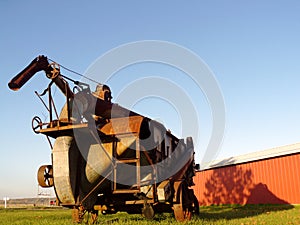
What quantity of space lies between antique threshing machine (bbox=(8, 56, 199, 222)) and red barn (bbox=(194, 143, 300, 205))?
1599 centimetres

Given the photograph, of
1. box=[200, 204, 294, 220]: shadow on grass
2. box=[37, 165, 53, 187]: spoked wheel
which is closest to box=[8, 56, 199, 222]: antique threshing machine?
box=[37, 165, 53, 187]: spoked wheel

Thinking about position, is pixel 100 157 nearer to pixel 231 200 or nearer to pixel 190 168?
pixel 190 168

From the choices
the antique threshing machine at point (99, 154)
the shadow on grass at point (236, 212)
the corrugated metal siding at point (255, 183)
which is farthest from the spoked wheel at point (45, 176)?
the corrugated metal siding at point (255, 183)

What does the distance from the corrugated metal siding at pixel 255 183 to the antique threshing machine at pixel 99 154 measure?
15.9 metres

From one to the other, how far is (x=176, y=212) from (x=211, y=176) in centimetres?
2162

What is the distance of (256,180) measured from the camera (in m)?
28.1

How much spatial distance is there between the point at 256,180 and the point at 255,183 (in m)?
0.25

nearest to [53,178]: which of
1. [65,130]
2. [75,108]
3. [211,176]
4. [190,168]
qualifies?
[65,130]

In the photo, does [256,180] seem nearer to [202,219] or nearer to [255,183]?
[255,183]

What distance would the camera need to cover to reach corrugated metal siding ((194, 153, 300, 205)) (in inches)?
1003

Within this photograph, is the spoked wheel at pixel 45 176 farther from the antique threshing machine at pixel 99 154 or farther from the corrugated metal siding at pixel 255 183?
the corrugated metal siding at pixel 255 183

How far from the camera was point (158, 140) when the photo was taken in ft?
40.0

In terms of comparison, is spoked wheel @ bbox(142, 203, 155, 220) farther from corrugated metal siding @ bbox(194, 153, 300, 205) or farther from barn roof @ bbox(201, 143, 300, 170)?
barn roof @ bbox(201, 143, 300, 170)

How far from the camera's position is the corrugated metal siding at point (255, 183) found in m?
25.5
